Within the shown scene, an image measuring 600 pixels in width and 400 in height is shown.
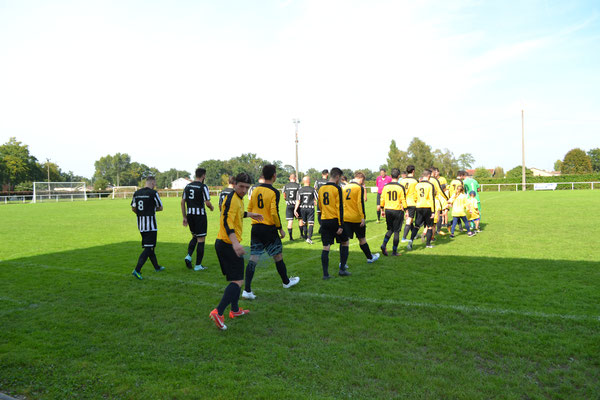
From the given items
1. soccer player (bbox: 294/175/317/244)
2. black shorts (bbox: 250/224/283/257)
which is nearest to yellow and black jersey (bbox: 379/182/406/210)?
soccer player (bbox: 294/175/317/244)

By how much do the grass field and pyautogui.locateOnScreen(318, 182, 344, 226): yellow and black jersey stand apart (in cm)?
118

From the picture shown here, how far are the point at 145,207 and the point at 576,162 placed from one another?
107 meters

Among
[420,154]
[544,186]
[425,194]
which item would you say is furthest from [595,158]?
[425,194]

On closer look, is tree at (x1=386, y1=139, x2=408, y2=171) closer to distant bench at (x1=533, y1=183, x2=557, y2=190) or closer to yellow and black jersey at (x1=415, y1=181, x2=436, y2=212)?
distant bench at (x1=533, y1=183, x2=557, y2=190)

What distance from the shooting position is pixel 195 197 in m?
7.95

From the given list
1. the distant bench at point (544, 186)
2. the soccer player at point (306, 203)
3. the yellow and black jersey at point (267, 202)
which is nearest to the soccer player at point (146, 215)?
the yellow and black jersey at point (267, 202)

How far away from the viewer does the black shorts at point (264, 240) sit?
574 centimetres

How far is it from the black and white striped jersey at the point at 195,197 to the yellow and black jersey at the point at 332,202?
264 centimetres

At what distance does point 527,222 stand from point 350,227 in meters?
10.2

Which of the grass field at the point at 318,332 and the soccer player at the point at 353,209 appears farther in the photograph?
the soccer player at the point at 353,209

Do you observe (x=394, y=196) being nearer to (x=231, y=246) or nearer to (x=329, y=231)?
(x=329, y=231)

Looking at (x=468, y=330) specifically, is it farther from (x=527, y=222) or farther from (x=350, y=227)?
(x=527, y=222)

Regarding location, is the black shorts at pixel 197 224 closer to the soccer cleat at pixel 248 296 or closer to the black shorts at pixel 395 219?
the soccer cleat at pixel 248 296

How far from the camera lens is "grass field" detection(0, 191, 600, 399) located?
3.37 m
